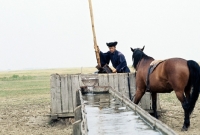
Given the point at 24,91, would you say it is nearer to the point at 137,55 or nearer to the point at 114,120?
the point at 137,55

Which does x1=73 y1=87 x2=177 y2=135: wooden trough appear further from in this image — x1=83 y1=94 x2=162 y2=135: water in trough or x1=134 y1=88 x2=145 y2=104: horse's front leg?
x1=134 y1=88 x2=145 y2=104: horse's front leg

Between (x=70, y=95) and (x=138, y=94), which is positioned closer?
(x=138, y=94)

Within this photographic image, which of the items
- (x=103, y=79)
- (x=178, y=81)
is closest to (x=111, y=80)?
(x=103, y=79)

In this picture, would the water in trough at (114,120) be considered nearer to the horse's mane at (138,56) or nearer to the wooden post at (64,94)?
the wooden post at (64,94)

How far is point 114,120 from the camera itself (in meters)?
5.32

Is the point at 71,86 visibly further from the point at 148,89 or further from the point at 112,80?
the point at 148,89

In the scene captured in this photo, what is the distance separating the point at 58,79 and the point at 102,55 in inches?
78.6

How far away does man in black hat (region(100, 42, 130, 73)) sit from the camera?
10.4 m

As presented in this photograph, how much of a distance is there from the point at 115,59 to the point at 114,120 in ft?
17.6

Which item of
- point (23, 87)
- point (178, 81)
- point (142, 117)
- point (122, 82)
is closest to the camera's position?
point (142, 117)

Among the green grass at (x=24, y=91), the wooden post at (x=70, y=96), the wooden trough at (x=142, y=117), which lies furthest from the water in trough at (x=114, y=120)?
the green grass at (x=24, y=91)

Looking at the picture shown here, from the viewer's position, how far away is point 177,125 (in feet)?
29.4

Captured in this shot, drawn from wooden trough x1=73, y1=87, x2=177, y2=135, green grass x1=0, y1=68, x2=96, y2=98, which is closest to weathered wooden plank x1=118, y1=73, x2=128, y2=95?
wooden trough x1=73, y1=87, x2=177, y2=135

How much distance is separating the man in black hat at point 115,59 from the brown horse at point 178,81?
140 cm
